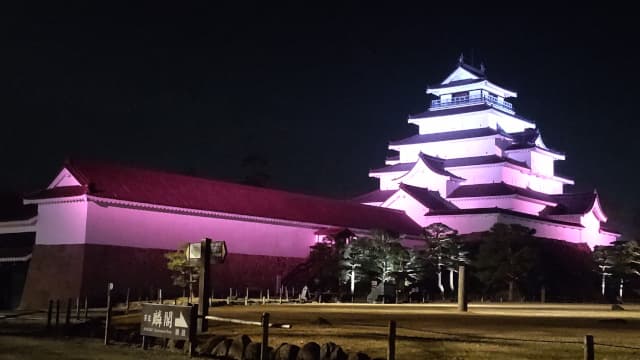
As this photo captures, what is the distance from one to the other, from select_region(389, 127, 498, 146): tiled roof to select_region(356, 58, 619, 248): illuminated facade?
0.10 m

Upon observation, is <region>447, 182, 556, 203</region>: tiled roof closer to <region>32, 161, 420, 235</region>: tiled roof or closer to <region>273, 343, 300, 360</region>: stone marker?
<region>32, 161, 420, 235</region>: tiled roof

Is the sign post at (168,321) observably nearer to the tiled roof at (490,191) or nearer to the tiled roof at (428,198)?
the tiled roof at (428,198)

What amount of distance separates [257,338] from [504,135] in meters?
55.7

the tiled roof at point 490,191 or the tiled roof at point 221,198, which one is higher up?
the tiled roof at point 490,191

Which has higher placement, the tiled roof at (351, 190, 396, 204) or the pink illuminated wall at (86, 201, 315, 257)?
the tiled roof at (351, 190, 396, 204)

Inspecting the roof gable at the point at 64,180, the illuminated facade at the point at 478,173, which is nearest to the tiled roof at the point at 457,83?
the illuminated facade at the point at 478,173

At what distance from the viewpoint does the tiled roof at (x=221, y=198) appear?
1754 inches

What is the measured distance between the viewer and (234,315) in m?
27.3

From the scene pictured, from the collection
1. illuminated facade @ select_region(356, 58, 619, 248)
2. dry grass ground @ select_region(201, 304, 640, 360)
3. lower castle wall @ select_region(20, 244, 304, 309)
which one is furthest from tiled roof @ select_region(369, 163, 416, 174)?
dry grass ground @ select_region(201, 304, 640, 360)

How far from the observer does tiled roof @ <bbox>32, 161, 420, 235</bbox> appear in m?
44.6

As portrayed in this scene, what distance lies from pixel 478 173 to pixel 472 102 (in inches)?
318

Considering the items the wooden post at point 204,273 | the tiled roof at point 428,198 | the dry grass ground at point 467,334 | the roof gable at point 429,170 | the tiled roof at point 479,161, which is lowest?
the dry grass ground at point 467,334

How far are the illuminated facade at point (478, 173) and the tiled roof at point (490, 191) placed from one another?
0.28 feet

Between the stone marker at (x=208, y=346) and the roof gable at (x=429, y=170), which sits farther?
the roof gable at (x=429, y=170)
